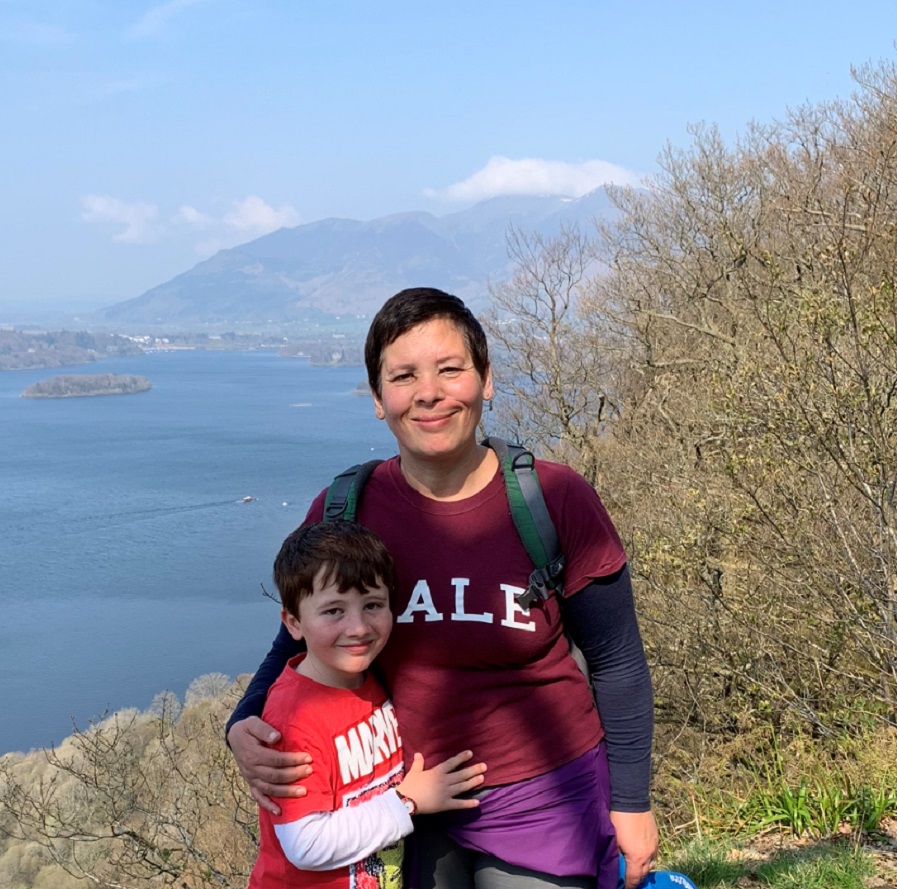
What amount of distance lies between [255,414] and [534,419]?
67.3m

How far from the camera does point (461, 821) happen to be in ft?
5.35

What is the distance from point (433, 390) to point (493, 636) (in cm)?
44

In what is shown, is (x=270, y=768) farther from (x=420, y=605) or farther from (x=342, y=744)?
(x=420, y=605)

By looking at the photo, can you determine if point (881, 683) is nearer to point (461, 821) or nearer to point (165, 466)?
point (461, 821)

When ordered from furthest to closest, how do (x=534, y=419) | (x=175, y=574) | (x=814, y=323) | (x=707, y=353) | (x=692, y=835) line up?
(x=175, y=574) < (x=534, y=419) < (x=707, y=353) < (x=814, y=323) < (x=692, y=835)

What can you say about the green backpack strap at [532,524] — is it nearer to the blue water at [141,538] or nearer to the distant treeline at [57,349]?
the blue water at [141,538]

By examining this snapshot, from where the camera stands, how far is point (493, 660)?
61.7 inches

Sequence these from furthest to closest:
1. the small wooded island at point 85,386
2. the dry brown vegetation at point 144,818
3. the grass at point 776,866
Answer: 1. the small wooded island at point 85,386
2. the dry brown vegetation at point 144,818
3. the grass at point 776,866

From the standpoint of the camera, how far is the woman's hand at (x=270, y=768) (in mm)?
1521

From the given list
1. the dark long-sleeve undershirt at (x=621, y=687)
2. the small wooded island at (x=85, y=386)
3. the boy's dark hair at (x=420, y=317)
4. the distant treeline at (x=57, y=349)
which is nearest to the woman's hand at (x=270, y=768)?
the dark long-sleeve undershirt at (x=621, y=687)

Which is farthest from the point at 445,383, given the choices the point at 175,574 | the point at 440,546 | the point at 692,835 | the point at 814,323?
the point at 175,574

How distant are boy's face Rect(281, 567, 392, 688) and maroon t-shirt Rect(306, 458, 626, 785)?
5 cm

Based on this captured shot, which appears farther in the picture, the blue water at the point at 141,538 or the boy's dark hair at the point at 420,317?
the blue water at the point at 141,538

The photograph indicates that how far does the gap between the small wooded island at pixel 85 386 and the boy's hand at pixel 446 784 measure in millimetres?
106822
